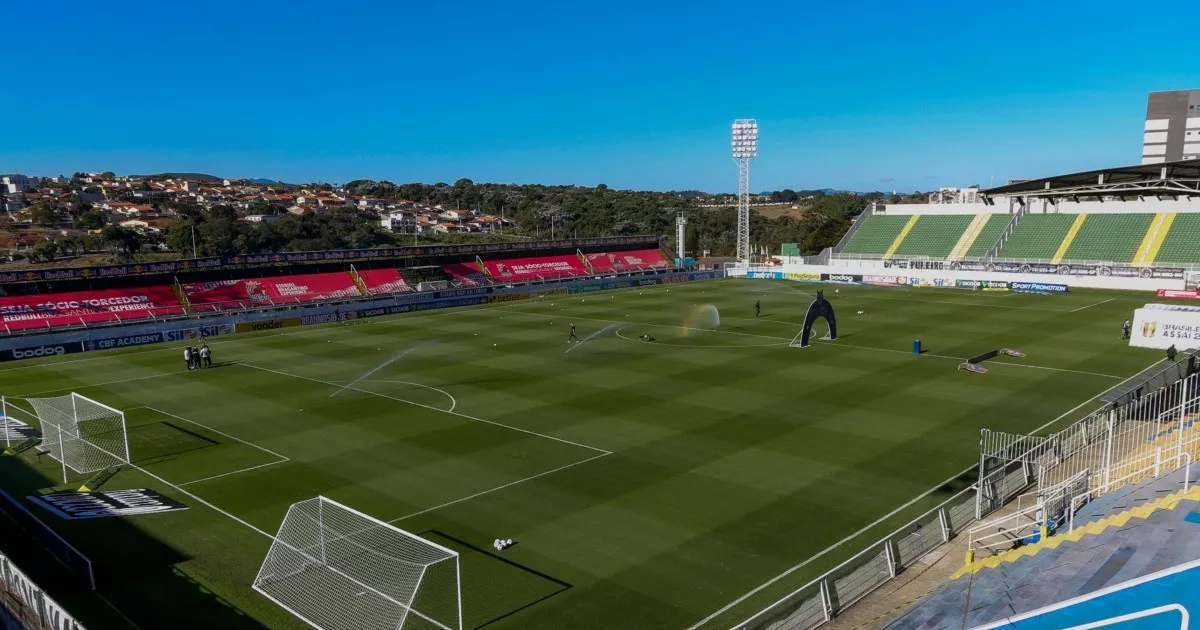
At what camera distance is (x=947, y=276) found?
69812 millimetres

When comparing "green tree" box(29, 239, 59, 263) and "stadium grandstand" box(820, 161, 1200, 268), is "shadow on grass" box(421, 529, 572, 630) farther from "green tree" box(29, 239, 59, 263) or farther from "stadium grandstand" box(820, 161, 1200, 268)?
"green tree" box(29, 239, 59, 263)

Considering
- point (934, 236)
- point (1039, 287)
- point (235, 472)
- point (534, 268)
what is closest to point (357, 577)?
point (235, 472)

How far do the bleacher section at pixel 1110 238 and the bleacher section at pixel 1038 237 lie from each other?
4.85 feet

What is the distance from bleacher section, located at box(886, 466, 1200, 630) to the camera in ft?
36.8

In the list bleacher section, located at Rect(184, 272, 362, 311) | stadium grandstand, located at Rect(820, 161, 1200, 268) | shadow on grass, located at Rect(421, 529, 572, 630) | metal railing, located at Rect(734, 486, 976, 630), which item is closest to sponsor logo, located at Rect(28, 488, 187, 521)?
shadow on grass, located at Rect(421, 529, 572, 630)

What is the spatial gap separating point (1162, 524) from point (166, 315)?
182ft

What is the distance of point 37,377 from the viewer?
3603cm

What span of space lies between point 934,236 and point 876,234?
676 centimetres

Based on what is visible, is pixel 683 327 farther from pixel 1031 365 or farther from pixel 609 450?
pixel 609 450

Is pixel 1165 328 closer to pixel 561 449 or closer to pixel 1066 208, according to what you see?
pixel 561 449

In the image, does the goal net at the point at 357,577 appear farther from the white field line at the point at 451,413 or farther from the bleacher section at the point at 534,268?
the bleacher section at the point at 534,268

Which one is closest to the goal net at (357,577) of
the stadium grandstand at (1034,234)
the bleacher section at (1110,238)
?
the stadium grandstand at (1034,234)

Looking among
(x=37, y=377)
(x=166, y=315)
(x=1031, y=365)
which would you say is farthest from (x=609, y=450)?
(x=166, y=315)

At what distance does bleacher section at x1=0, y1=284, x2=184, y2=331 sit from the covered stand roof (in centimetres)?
5396
